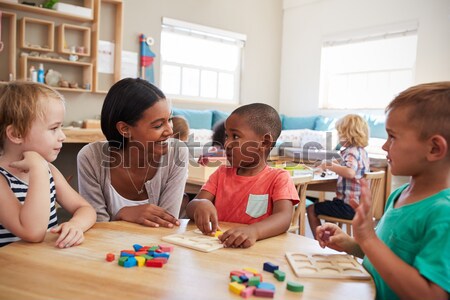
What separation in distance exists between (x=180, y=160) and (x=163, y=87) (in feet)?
15.1

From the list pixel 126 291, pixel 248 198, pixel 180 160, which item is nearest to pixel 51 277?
pixel 126 291

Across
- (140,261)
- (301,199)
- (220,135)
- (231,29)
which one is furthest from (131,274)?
(231,29)

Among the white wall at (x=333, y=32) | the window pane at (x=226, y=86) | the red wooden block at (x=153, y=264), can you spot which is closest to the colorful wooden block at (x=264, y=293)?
the red wooden block at (x=153, y=264)

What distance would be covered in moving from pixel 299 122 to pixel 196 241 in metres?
5.87

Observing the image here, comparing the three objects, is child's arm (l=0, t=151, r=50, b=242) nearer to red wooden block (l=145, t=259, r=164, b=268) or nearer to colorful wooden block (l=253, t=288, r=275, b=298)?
red wooden block (l=145, t=259, r=164, b=268)

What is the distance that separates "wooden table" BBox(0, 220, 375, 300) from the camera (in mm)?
706

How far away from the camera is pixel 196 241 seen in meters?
1.02

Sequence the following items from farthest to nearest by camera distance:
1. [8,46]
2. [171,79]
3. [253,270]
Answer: [171,79], [8,46], [253,270]

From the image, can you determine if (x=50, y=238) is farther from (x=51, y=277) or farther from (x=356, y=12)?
(x=356, y=12)

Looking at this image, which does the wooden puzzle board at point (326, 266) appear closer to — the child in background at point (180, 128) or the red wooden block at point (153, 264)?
the red wooden block at point (153, 264)

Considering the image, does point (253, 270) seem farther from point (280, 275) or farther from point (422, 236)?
point (422, 236)

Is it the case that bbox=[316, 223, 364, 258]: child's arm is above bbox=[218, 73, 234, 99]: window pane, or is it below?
below

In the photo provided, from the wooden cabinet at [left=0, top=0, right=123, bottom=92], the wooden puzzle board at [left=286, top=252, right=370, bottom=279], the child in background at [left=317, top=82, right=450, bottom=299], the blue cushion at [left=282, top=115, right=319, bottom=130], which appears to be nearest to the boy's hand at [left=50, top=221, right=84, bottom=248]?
the wooden puzzle board at [left=286, top=252, right=370, bottom=279]

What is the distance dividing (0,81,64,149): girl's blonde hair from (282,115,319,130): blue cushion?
5.72 metres
